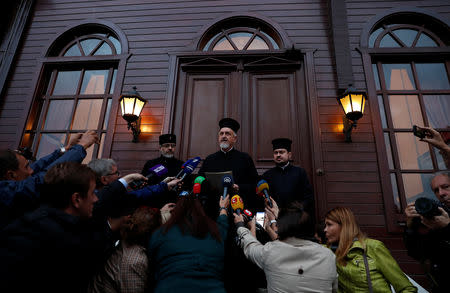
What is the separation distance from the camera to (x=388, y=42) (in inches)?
183

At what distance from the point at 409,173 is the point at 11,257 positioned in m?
4.85

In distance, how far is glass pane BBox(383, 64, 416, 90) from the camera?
4398 millimetres

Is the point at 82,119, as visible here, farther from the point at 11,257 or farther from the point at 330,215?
the point at 330,215

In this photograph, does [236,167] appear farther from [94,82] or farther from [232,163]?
[94,82]

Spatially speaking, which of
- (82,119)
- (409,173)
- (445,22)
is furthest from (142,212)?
(445,22)

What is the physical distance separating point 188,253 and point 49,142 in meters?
4.49

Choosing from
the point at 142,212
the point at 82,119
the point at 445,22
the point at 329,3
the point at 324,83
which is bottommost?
the point at 142,212

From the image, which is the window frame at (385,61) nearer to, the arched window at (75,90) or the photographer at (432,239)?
the photographer at (432,239)

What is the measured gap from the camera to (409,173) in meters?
3.89

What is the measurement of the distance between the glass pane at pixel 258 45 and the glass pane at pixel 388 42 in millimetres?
2212

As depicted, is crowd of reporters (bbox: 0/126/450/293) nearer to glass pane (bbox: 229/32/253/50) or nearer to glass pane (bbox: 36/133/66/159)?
glass pane (bbox: 36/133/66/159)

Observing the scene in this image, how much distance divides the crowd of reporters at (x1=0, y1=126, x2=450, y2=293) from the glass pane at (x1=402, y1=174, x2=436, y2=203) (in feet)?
6.77

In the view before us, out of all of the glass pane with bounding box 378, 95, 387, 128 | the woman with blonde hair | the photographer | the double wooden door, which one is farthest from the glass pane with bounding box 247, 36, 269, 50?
the photographer

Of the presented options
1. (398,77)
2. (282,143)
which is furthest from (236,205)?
(398,77)
